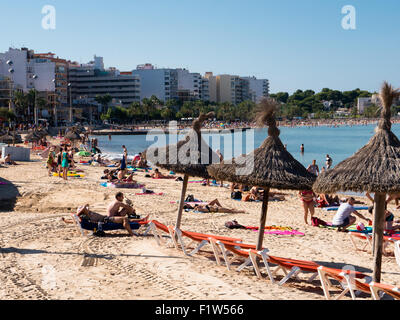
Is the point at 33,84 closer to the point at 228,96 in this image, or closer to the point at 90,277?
the point at 228,96

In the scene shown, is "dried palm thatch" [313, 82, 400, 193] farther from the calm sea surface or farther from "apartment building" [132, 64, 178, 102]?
"apartment building" [132, 64, 178, 102]

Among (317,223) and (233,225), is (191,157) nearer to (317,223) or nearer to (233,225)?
(233,225)

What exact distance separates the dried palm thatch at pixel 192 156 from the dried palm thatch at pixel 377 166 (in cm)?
261

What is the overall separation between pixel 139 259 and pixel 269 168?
2.64 metres

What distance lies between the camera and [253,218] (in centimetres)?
1270

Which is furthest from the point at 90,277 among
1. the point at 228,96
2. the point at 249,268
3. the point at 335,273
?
the point at 228,96

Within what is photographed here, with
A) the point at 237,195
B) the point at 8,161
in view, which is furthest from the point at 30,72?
the point at 237,195

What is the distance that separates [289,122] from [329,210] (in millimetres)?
152741

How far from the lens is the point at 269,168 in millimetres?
7629

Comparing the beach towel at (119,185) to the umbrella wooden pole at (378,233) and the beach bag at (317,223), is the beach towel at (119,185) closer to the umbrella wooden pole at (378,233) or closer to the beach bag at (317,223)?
the beach bag at (317,223)

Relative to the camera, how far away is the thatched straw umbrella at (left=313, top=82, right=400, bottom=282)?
636 cm

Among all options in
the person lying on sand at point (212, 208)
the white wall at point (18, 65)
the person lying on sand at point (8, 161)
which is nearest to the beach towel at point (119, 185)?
the person lying on sand at point (212, 208)

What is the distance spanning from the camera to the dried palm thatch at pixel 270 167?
746 cm
